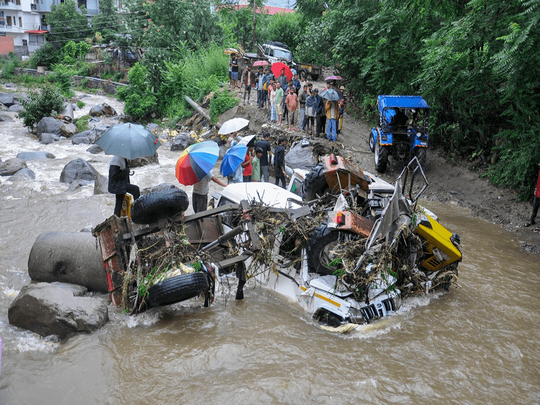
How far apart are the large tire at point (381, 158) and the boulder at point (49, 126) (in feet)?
56.9

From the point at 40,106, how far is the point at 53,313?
22.9 m

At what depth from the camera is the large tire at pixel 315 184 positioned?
8047 millimetres

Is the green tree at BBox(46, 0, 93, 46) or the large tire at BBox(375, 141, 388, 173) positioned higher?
the green tree at BBox(46, 0, 93, 46)

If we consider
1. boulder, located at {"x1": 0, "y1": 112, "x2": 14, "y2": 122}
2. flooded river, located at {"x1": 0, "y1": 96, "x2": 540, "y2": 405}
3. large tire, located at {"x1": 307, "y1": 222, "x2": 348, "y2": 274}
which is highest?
large tire, located at {"x1": 307, "y1": 222, "x2": 348, "y2": 274}

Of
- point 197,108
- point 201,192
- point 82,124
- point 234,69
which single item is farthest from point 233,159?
point 82,124

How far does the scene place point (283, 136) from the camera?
16.7m

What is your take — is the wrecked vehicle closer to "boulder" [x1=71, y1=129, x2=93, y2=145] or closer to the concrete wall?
"boulder" [x1=71, y1=129, x2=93, y2=145]

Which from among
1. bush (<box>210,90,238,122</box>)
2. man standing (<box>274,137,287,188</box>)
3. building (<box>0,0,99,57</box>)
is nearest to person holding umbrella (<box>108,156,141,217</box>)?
man standing (<box>274,137,287,188</box>)

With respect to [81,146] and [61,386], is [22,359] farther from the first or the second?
[81,146]

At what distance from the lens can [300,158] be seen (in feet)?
48.0

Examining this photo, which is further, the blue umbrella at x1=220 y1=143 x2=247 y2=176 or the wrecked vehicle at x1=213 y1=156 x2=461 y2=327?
the blue umbrella at x1=220 y1=143 x2=247 y2=176

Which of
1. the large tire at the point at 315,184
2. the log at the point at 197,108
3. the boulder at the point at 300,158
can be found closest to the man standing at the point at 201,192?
the large tire at the point at 315,184

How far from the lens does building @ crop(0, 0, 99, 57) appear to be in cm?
5725

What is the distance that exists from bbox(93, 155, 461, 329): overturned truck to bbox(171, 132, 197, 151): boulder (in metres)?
13.4
